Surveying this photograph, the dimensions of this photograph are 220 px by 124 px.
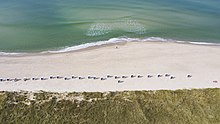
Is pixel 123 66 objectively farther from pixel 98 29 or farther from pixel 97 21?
pixel 97 21

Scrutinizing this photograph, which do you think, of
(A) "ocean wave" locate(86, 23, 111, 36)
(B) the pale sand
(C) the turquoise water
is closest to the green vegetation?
(B) the pale sand

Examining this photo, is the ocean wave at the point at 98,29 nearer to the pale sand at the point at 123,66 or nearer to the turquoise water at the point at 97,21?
the turquoise water at the point at 97,21

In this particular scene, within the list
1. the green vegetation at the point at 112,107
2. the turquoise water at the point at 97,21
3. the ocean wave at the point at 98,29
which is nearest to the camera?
the green vegetation at the point at 112,107

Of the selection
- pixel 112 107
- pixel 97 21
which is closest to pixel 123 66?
pixel 112 107

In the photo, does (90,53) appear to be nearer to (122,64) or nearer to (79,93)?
(122,64)

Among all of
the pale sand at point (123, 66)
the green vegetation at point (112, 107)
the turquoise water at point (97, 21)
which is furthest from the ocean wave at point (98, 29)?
the green vegetation at point (112, 107)

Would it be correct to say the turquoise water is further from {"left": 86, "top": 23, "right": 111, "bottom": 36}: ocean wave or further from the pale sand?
the pale sand
